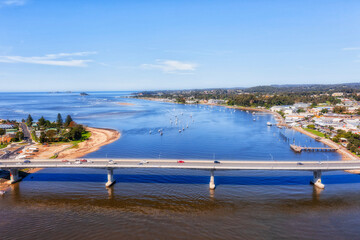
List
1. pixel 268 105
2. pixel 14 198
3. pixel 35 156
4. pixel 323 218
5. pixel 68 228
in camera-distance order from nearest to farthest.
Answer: pixel 68 228 → pixel 323 218 → pixel 14 198 → pixel 35 156 → pixel 268 105

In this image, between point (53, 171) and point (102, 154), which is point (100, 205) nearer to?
point (53, 171)

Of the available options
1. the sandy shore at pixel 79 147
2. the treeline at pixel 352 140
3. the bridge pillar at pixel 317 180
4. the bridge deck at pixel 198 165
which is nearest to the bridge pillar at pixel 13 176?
the bridge deck at pixel 198 165

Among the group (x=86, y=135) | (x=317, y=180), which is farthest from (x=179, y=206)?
(x=86, y=135)

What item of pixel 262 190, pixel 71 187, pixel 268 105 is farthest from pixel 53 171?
pixel 268 105

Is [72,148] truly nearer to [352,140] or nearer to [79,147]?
[79,147]

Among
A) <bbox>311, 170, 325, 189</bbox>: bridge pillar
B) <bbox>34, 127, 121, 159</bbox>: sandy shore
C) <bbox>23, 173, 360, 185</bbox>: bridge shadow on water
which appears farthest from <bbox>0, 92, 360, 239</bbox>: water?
<bbox>34, 127, 121, 159</bbox>: sandy shore

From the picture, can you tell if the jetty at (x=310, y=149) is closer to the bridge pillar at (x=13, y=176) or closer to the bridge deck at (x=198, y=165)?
the bridge deck at (x=198, y=165)

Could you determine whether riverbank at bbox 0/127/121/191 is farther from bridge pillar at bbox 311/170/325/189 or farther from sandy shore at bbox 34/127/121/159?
bridge pillar at bbox 311/170/325/189
